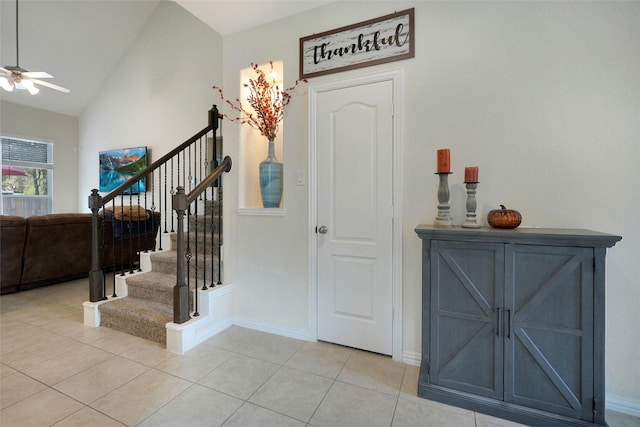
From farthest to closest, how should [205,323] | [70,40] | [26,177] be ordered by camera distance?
[26,177], [70,40], [205,323]

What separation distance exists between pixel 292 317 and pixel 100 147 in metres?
6.21

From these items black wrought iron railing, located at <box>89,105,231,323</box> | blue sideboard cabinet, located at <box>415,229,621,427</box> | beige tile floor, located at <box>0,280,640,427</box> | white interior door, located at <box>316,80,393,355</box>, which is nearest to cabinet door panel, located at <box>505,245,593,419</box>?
blue sideboard cabinet, located at <box>415,229,621,427</box>

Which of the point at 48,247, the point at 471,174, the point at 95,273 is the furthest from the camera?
the point at 48,247

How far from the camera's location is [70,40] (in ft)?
17.5

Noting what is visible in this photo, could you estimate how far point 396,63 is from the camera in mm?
2100

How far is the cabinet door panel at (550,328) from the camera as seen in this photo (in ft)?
4.73

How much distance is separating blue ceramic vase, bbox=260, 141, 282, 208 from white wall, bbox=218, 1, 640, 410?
3.51ft

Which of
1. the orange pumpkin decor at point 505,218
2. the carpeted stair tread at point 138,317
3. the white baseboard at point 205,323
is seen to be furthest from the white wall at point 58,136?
the orange pumpkin decor at point 505,218

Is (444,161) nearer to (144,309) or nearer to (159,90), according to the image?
(144,309)

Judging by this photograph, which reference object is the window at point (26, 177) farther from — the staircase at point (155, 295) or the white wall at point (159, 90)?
the staircase at point (155, 295)

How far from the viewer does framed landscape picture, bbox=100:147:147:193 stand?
212 inches

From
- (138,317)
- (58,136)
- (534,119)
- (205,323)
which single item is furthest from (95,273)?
(58,136)

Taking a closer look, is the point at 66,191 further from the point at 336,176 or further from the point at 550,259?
the point at 550,259

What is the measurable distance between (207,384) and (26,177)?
23.0ft
